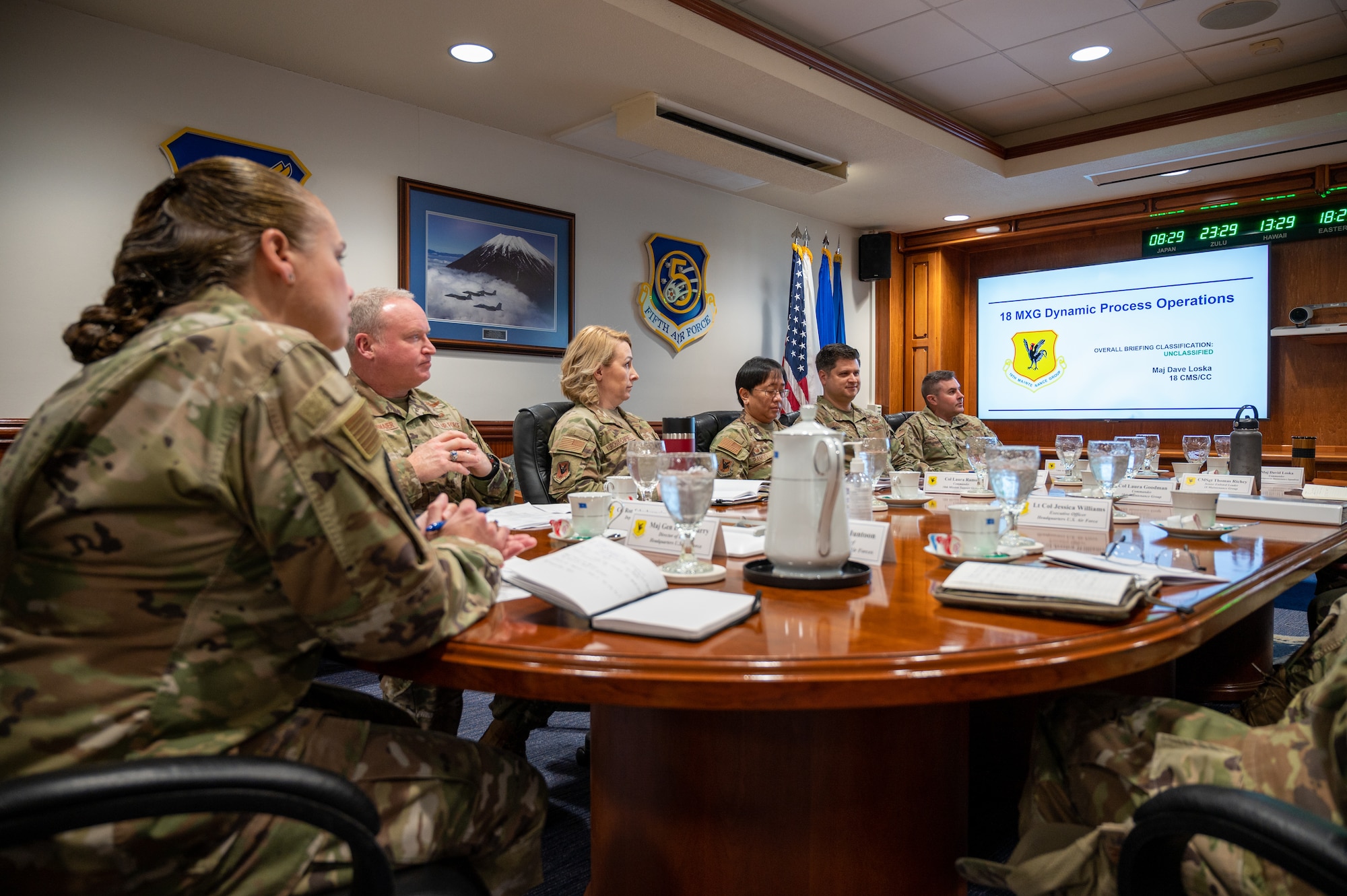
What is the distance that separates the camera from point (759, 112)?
4504mm

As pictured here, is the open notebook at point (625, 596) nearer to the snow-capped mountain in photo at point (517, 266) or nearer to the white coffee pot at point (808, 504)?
the white coffee pot at point (808, 504)

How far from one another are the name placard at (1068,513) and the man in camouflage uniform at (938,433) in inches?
117

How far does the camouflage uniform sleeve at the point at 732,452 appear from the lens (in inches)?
148

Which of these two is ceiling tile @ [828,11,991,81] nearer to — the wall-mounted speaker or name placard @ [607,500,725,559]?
the wall-mounted speaker

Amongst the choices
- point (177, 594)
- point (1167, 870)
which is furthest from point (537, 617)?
point (1167, 870)

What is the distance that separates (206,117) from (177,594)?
362 centimetres

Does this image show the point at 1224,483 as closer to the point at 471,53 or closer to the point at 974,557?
the point at 974,557

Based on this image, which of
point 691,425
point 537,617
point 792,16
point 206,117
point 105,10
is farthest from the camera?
point 792,16

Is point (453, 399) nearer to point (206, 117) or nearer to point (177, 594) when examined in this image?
point (206, 117)

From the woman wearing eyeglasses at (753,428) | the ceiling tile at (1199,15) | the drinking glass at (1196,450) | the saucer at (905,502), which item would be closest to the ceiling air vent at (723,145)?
the woman wearing eyeglasses at (753,428)

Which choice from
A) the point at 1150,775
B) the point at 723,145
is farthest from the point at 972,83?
the point at 1150,775

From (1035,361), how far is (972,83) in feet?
9.63

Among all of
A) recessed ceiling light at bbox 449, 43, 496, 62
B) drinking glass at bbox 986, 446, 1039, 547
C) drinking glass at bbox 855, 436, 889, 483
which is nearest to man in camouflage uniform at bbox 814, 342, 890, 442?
recessed ceiling light at bbox 449, 43, 496, 62

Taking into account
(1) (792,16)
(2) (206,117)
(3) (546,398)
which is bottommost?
(3) (546,398)
